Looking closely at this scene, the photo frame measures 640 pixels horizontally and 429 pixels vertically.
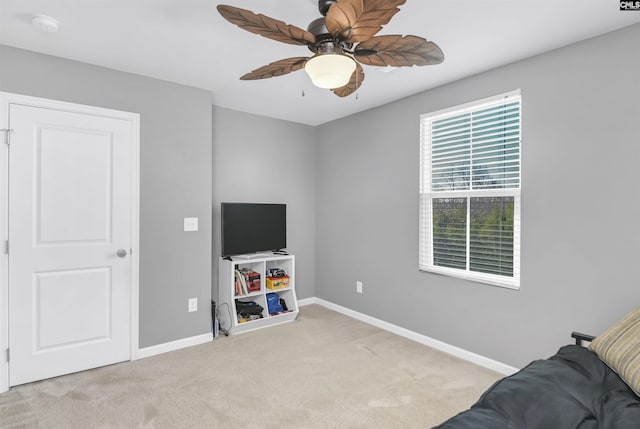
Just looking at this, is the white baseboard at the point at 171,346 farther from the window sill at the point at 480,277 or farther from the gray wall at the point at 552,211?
the window sill at the point at 480,277

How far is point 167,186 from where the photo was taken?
3.22m

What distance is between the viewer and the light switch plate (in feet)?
10.9

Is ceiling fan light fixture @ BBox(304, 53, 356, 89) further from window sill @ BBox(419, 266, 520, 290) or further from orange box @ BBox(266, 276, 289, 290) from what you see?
orange box @ BBox(266, 276, 289, 290)

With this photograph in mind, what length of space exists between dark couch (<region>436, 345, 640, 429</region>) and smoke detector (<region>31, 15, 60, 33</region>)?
2937mm

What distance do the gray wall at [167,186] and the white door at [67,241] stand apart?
152 mm

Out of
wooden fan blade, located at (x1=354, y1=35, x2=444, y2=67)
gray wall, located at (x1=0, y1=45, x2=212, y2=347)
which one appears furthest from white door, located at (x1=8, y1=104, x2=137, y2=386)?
wooden fan blade, located at (x1=354, y1=35, x2=444, y2=67)

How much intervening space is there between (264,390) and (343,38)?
234cm

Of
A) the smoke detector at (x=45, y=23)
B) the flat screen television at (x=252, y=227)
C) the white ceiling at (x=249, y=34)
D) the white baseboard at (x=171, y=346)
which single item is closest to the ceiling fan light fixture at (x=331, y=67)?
the white ceiling at (x=249, y=34)

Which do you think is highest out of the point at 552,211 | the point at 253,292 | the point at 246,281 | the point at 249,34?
the point at 249,34

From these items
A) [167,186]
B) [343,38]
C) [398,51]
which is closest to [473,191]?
[398,51]

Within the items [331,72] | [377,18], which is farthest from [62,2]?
[377,18]

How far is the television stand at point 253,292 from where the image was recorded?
12.1 feet

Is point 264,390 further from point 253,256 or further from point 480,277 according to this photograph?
point 480,277

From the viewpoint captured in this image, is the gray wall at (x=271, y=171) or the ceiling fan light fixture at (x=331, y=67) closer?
the ceiling fan light fixture at (x=331, y=67)
